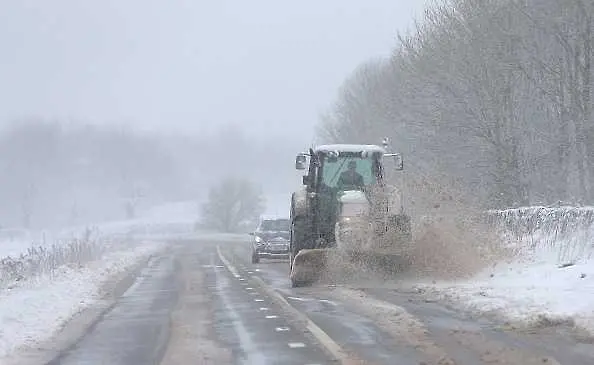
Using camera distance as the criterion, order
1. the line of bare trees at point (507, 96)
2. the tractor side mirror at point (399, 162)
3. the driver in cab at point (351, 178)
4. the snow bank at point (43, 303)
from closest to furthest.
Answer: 1. the snow bank at point (43, 303)
2. the tractor side mirror at point (399, 162)
3. the driver in cab at point (351, 178)
4. the line of bare trees at point (507, 96)

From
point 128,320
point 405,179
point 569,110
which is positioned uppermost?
point 569,110

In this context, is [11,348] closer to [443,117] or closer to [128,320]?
[128,320]

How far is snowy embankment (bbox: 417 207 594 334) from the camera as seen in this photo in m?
10.9

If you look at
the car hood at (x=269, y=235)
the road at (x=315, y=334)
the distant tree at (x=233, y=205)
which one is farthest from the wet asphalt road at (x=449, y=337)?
the distant tree at (x=233, y=205)

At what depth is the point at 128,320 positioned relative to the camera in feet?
40.4

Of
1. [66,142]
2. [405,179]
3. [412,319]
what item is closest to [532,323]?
[412,319]

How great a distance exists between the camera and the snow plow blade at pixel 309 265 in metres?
16.4

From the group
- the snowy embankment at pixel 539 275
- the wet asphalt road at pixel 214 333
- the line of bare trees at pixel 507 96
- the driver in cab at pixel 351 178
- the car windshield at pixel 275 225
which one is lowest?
the wet asphalt road at pixel 214 333

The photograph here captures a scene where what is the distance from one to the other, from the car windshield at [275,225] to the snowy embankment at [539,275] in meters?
12.5

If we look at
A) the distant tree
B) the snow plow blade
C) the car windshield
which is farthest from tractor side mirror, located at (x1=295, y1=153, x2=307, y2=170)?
the distant tree

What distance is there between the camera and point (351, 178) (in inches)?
716

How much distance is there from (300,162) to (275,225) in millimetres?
14813

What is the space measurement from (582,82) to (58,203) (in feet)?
312

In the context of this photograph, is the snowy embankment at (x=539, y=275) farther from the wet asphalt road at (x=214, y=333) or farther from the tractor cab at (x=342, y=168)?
the tractor cab at (x=342, y=168)
